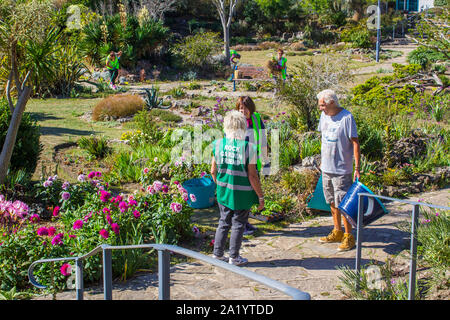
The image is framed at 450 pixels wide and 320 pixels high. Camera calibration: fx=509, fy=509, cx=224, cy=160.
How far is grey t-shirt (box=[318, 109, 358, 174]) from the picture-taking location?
5176 mm

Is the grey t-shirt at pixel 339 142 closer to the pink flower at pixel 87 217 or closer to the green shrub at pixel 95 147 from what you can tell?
the pink flower at pixel 87 217

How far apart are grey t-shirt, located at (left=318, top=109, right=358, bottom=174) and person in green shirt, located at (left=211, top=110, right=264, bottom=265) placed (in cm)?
92

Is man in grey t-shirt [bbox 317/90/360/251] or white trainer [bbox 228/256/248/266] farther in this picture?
man in grey t-shirt [bbox 317/90/360/251]

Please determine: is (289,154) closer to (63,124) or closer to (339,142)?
(339,142)

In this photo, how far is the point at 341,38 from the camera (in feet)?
123

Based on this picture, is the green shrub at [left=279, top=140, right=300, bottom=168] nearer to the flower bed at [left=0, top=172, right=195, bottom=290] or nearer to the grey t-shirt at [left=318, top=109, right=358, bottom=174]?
the flower bed at [left=0, top=172, right=195, bottom=290]

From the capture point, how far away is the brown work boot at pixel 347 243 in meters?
5.38

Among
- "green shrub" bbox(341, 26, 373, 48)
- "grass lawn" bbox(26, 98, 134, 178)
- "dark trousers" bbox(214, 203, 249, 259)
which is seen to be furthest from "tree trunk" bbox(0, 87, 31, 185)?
"green shrub" bbox(341, 26, 373, 48)

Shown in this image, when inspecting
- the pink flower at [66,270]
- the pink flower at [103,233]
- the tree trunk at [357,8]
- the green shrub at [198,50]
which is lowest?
the pink flower at [66,270]

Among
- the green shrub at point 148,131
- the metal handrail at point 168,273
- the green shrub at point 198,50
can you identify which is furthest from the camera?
the green shrub at point 198,50

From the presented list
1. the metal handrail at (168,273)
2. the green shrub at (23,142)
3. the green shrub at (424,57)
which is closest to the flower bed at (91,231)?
the metal handrail at (168,273)

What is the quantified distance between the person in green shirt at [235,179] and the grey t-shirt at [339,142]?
924mm
